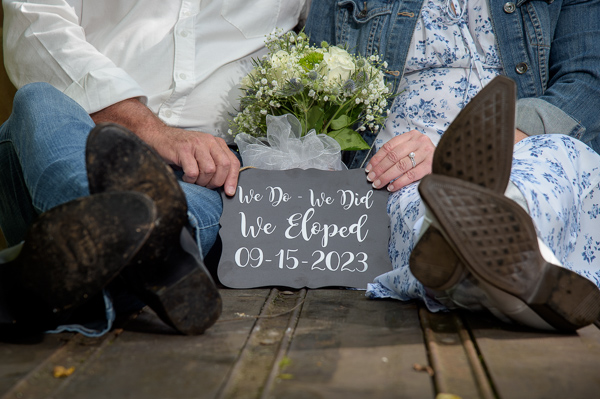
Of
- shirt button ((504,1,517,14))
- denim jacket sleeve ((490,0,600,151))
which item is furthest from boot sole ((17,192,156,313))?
shirt button ((504,1,517,14))

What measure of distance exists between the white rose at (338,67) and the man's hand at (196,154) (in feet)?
1.12

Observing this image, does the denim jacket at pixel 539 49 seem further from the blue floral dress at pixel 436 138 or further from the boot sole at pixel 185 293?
the boot sole at pixel 185 293

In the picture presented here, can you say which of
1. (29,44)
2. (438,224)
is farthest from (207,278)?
(29,44)

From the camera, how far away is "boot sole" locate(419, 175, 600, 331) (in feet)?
2.77

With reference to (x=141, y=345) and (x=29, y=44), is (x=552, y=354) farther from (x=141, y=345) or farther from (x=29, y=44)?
(x=29, y=44)

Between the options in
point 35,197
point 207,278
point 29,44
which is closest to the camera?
point 207,278

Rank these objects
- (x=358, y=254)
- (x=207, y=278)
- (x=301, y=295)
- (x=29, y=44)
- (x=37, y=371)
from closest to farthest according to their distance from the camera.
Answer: (x=37, y=371) < (x=207, y=278) < (x=301, y=295) < (x=358, y=254) < (x=29, y=44)

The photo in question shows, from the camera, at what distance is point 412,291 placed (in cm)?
117

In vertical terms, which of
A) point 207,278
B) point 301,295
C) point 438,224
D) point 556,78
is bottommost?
point 301,295

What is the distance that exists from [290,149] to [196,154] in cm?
25

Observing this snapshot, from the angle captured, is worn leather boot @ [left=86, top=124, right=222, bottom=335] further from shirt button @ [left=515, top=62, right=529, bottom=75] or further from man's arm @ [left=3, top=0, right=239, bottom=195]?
shirt button @ [left=515, top=62, right=529, bottom=75]

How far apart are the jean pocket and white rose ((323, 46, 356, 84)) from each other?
0.42 m

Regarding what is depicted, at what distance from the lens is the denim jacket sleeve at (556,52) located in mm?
1585

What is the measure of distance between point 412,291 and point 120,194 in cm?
66
